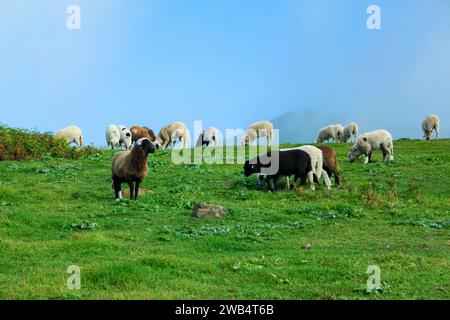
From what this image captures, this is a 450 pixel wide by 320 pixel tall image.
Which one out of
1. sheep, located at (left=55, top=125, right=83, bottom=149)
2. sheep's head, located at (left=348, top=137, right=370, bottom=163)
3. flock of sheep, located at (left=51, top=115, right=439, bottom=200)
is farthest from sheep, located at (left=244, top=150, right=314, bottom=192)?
sheep, located at (left=55, top=125, right=83, bottom=149)

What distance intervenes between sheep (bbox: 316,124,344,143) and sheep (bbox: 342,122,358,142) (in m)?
0.58

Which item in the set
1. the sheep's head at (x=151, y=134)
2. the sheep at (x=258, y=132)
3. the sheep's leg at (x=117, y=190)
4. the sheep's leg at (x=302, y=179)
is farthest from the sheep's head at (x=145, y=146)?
the sheep at (x=258, y=132)

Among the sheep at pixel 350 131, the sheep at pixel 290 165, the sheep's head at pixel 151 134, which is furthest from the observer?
the sheep at pixel 350 131

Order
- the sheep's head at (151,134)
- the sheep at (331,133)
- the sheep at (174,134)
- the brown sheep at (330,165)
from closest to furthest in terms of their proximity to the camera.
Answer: the brown sheep at (330,165) → the sheep at (174,134) → the sheep's head at (151,134) → the sheep at (331,133)

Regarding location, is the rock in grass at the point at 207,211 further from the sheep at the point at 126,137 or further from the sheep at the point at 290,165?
the sheep at the point at 126,137

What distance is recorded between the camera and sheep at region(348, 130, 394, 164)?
107 ft

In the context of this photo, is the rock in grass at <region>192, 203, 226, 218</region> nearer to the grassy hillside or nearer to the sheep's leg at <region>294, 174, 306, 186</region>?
the grassy hillside

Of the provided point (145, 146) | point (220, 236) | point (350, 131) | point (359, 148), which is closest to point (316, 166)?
point (145, 146)

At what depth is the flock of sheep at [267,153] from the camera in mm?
21828

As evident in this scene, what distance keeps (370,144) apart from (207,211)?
1650 cm

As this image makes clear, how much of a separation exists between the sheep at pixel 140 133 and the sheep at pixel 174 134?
2.45ft

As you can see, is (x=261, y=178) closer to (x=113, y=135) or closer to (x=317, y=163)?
(x=317, y=163)

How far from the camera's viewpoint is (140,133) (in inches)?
1796
